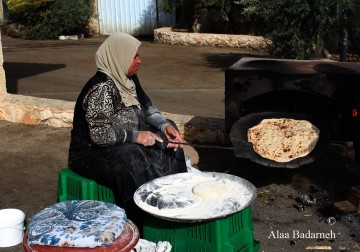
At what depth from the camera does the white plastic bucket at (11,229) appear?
4332mm

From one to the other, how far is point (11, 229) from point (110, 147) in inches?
38.8

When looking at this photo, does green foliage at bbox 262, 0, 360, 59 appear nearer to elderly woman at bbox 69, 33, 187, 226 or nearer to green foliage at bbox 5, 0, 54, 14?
elderly woman at bbox 69, 33, 187, 226

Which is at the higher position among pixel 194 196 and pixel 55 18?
pixel 194 196

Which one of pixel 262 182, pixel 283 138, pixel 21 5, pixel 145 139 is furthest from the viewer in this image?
pixel 21 5

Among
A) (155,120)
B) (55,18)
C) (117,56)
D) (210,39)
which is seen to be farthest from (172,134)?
(55,18)

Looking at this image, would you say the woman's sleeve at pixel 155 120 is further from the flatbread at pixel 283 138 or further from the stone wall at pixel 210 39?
the stone wall at pixel 210 39

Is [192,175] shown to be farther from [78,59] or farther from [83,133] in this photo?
[78,59]

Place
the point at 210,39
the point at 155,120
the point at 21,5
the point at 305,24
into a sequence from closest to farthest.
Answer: the point at 155,120, the point at 305,24, the point at 210,39, the point at 21,5

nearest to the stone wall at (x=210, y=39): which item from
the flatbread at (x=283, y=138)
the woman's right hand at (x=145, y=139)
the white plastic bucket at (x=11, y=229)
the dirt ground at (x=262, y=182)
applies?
the dirt ground at (x=262, y=182)

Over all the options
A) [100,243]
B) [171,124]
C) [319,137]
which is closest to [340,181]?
[319,137]

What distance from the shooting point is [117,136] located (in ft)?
13.7

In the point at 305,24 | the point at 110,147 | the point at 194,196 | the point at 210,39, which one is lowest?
the point at 210,39

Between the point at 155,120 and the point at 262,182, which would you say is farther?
the point at 262,182

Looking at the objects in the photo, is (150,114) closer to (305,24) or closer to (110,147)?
(110,147)
